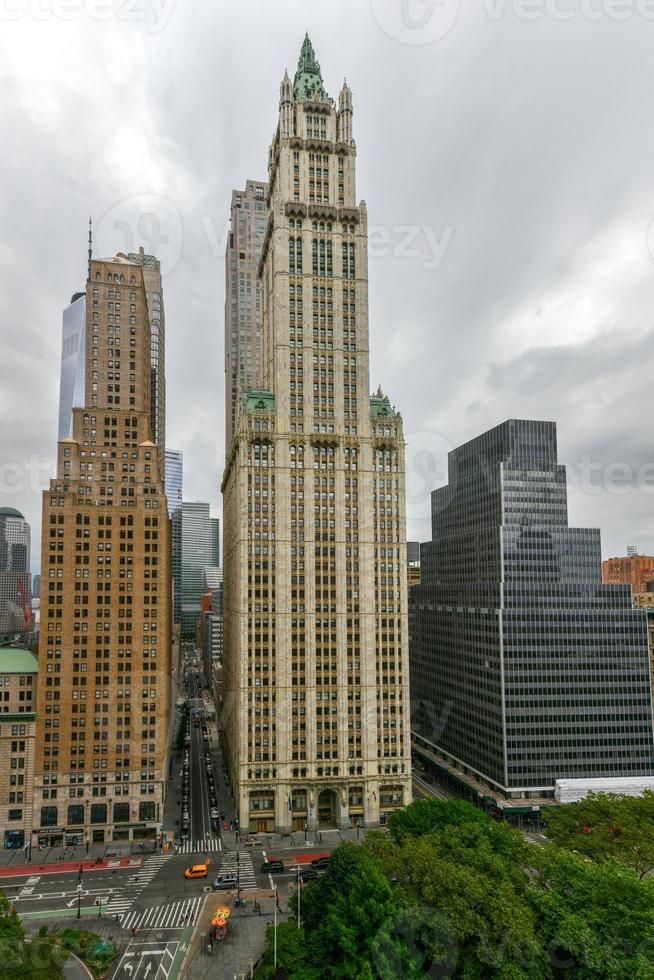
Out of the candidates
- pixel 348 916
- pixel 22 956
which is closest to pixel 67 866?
pixel 22 956

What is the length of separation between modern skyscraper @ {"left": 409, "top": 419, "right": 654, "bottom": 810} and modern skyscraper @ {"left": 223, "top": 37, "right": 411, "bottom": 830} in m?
18.3

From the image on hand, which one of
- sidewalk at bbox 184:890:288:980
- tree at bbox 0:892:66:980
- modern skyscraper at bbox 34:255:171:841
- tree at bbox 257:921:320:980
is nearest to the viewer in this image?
tree at bbox 0:892:66:980

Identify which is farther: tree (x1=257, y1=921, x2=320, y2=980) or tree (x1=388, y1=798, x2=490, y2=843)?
tree (x1=388, y1=798, x2=490, y2=843)

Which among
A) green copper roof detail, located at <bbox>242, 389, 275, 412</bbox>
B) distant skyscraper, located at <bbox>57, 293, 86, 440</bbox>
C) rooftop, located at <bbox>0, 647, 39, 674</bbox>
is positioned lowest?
rooftop, located at <bbox>0, 647, 39, 674</bbox>

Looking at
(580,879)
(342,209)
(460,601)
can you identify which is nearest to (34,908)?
(580,879)

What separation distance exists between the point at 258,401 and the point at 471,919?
100 meters

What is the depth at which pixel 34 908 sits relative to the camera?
8319 centimetres

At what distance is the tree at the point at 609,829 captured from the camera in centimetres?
6894

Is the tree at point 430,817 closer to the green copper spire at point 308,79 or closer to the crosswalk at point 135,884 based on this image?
the crosswalk at point 135,884

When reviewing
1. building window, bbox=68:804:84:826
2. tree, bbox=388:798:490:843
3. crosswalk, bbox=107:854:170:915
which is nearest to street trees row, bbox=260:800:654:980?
tree, bbox=388:798:490:843

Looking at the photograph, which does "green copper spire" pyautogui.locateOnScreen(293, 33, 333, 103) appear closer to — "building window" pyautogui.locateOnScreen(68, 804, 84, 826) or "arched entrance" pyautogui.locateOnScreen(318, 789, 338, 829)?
"arched entrance" pyautogui.locateOnScreen(318, 789, 338, 829)

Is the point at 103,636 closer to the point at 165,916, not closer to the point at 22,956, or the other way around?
the point at 165,916

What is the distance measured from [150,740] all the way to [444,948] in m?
79.3

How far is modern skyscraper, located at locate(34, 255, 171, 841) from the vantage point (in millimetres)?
113125
